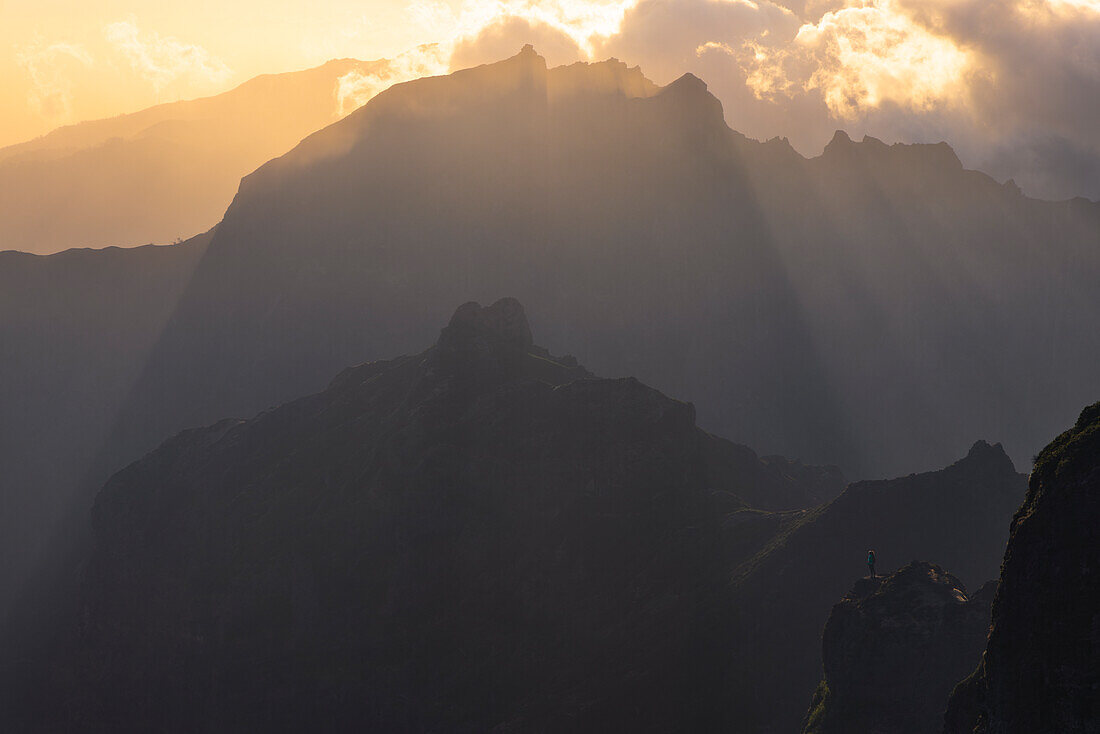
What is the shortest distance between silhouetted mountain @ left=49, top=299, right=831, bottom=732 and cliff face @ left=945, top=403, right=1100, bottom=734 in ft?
206

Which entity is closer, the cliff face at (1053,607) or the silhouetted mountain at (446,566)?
the cliff face at (1053,607)

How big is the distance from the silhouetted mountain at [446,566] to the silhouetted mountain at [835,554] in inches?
164

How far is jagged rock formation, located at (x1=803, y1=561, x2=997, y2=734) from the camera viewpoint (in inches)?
3248

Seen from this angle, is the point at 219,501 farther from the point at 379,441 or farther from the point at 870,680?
the point at 870,680

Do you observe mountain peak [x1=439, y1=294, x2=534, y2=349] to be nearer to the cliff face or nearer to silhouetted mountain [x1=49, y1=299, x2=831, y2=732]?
silhouetted mountain [x1=49, y1=299, x2=831, y2=732]

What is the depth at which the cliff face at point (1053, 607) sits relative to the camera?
44.8 metres

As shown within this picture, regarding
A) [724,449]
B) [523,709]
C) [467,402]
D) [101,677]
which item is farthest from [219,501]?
[724,449]

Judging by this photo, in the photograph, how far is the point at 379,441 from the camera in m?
159

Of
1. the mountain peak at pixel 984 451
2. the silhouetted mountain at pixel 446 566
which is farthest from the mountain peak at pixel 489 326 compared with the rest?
the mountain peak at pixel 984 451

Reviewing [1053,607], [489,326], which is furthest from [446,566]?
[1053,607]

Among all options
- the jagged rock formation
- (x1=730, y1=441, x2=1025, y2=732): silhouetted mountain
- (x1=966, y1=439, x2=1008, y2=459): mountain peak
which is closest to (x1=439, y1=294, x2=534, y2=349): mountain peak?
(x1=730, y1=441, x2=1025, y2=732): silhouetted mountain

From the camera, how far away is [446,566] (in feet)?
460

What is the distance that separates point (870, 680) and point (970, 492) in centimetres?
5074

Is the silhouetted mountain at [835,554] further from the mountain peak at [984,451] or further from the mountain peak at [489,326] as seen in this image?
the mountain peak at [489,326]
